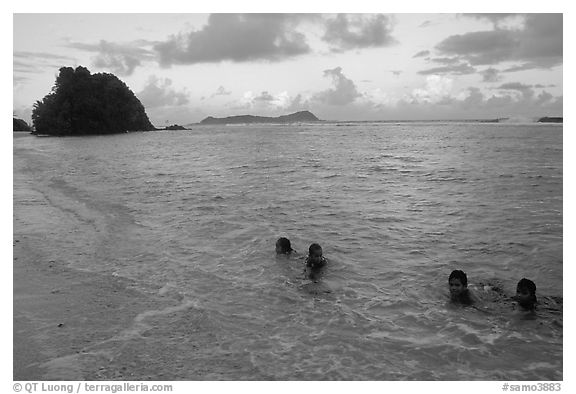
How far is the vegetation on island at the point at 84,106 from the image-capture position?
10869 centimetres

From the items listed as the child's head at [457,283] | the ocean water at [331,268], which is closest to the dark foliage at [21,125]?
the ocean water at [331,268]

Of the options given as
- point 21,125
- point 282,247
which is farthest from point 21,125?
point 282,247

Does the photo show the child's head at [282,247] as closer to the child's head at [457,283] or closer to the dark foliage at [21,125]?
the child's head at [457,283]

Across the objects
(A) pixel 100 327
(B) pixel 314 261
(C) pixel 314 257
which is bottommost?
(A) pixel 100 327

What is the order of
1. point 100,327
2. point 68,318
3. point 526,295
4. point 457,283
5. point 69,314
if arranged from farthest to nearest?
point 457,283
point 526,295
point 69,314
point 68,318
point 100,327

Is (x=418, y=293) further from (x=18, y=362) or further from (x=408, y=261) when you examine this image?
(x=18, y=362)

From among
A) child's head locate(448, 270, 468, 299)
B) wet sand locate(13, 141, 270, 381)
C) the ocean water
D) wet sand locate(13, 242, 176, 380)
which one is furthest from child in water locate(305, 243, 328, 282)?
wet sand locate(13, 242, 176, 380)

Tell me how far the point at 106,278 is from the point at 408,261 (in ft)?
31.0

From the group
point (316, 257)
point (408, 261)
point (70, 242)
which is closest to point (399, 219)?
point (408, 261)

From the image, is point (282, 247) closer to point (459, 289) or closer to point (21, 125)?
point (459, 289)

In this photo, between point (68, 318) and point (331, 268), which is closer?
point (68, 318)

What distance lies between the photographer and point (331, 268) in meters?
14.2

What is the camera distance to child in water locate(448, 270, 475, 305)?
37.6 feet

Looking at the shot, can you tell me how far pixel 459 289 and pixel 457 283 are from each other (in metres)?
0.21
